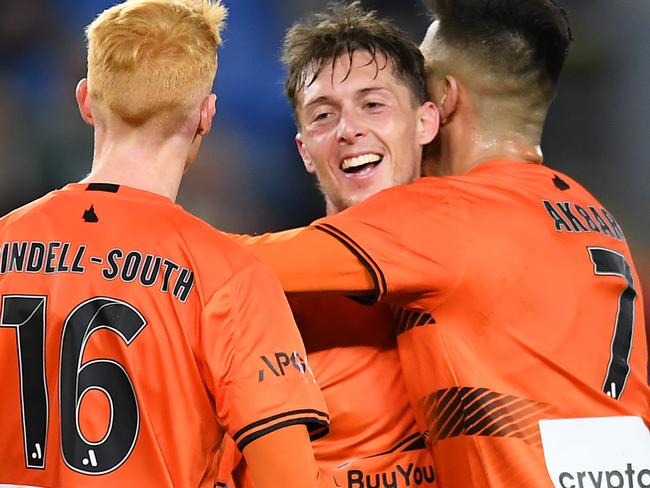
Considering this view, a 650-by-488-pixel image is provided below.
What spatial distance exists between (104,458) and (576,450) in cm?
131

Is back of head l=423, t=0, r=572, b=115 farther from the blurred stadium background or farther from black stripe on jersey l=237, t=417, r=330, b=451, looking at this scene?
the blurred stadium background

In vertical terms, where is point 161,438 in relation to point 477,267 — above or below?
below

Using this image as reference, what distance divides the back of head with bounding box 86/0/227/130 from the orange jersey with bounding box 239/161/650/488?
56cm

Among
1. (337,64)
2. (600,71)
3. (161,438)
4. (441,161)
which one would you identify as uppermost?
(600,71)

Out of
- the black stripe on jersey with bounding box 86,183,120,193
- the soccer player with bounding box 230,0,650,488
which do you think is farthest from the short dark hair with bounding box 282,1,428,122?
the black stripe on jersey with bounding box 86,183,120,193

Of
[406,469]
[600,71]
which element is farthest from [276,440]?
[600,71]

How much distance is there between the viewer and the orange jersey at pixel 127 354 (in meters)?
2.22

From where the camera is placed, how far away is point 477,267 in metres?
2.82

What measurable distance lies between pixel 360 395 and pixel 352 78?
110cm

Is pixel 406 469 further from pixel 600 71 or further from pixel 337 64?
pixel 600 71

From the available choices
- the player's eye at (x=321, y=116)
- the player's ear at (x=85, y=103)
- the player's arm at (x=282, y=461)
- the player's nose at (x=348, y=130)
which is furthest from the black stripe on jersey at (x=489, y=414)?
the player's ear at (x=85, y=103)

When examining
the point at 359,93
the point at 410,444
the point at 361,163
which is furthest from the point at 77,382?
the point at 359,93

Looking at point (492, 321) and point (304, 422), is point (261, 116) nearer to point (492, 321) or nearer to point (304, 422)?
point (492, 321)

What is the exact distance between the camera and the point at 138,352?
223 centimetres
